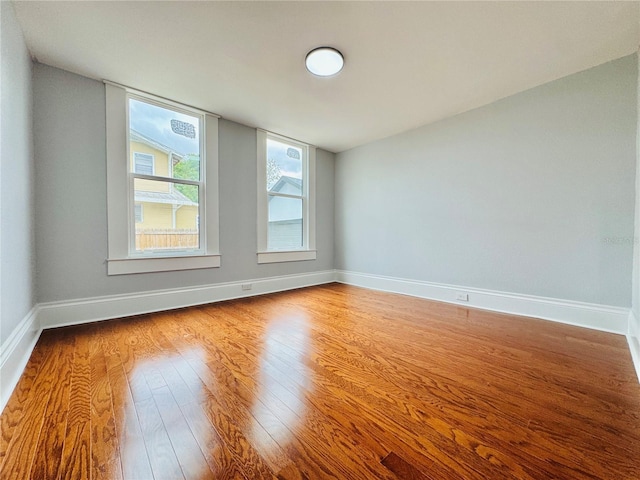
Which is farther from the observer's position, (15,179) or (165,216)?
(165,216)

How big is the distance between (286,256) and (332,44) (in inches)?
113

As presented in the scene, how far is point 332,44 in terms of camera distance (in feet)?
6.74

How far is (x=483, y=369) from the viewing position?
5.47 ft

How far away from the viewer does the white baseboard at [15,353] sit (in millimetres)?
1372

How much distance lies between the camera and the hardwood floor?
96 cm

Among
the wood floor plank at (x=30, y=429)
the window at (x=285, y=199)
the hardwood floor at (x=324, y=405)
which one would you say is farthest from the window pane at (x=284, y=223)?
the wood floor plank at (x=30, y=429)

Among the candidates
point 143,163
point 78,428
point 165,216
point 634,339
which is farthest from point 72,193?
point 634,339

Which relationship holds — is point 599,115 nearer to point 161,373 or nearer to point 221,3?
point 221,3

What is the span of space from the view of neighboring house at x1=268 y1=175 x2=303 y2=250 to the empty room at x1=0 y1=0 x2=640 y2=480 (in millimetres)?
152

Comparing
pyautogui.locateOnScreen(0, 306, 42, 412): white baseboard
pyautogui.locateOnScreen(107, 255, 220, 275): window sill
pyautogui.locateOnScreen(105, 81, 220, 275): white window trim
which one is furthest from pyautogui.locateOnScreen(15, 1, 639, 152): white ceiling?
pyautogui.locateOnScreen(0, 306, 42, 412): white baseboard

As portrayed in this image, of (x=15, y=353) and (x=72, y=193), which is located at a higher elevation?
(x=72, y=193)

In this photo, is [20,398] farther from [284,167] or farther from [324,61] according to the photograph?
[284,167]

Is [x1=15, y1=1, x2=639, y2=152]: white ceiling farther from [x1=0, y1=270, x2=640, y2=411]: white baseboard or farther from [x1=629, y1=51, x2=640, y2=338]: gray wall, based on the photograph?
[x1=0, y1=270, x2=640, y2=411]: white baseboard

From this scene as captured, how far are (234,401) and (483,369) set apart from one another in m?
1.54
